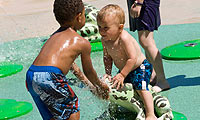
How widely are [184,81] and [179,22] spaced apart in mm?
3771

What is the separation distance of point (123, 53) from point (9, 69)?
8.85 ft

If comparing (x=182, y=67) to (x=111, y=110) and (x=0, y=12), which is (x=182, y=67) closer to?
(x=111, y=110)

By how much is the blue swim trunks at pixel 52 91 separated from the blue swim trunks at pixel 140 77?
33.0 inches

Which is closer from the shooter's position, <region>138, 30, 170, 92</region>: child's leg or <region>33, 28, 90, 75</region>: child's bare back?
<region>33, 28, 90, 75</region>: child's bare back

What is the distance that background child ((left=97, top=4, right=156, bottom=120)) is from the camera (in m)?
3.64

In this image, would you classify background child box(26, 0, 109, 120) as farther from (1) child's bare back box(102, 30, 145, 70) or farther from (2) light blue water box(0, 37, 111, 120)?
(2) light blue water box(0, 37, 111, 120)

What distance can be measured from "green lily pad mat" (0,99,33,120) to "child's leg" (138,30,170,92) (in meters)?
1.44

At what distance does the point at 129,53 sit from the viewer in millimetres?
3682

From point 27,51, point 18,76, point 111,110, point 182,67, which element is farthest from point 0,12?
point 111,110

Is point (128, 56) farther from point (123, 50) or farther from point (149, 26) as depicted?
point (149, 26)

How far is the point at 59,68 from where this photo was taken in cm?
306

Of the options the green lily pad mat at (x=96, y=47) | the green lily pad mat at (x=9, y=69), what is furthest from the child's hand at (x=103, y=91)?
the green lily pad mat at (x=96, y=47)

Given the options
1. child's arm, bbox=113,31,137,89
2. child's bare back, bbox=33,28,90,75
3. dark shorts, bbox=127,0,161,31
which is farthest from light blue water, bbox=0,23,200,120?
child's bare back, bbox=33,28,90,75

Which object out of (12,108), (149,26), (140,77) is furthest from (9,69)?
(140,77)
